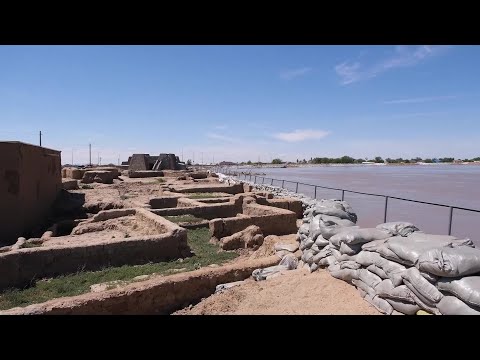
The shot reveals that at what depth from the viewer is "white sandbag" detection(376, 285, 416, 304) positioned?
3.89 meters

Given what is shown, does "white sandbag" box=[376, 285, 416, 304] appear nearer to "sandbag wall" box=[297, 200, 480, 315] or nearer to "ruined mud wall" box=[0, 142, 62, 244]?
"sandbag wall" box=[297, 200, 480, 315]

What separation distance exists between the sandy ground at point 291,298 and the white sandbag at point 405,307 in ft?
0.89

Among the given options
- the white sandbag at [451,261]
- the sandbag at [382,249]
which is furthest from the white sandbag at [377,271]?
the white sandbag at [451,261]

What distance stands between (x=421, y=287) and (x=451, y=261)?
43 cm

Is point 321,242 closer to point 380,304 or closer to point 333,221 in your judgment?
point 333,221

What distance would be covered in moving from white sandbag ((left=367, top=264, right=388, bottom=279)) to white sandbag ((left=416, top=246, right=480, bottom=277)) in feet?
2.08

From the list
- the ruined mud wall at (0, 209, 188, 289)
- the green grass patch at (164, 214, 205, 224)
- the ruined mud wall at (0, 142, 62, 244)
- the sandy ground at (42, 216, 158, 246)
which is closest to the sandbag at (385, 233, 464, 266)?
the ruined mud wall at (0, 209, 188, 289)

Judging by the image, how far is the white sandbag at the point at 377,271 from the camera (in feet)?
14.4

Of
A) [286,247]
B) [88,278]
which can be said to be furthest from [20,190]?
[286,247]

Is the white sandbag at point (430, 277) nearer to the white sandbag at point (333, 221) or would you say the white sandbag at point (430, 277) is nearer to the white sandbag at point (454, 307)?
the white sandbag at point (454, 307)

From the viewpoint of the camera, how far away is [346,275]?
510 cm
